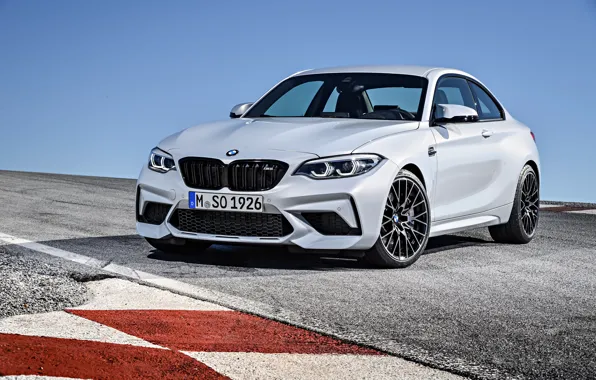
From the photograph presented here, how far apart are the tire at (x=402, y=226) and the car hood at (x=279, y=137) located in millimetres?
433

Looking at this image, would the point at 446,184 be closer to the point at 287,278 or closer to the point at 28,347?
the point at 287,278

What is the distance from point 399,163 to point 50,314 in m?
3.05

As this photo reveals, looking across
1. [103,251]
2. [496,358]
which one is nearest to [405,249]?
[103,251]

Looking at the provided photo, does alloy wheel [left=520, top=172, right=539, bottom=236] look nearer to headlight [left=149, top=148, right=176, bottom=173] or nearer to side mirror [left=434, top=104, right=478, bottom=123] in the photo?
side mirror [left=434, top=104, right=478, bottom=123]

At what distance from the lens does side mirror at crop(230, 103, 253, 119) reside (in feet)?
29.0

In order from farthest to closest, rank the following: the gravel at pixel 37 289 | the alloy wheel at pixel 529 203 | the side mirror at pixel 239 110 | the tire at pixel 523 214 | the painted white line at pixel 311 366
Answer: the alloy wheel at pixel 529 203 → the tire at pixel 523 214 → the side mirror at pixel 239 110 → the gravel at pixel 37 289 → the painted white line at pixel 311 366

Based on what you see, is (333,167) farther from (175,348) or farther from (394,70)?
(175,348)

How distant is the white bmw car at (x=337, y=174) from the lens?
6.88m

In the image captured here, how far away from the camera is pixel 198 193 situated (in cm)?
707

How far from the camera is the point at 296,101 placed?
29.4 ft

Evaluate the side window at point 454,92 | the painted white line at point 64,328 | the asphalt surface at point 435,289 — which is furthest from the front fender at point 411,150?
the painted white line at point 64,328

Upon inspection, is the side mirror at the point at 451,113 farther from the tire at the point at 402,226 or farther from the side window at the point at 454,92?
the tire at the point at 402,226

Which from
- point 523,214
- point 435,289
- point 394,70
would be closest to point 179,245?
point 435,289

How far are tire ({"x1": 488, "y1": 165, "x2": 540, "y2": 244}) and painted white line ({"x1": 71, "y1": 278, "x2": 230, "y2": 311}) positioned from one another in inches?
174
